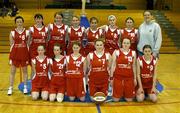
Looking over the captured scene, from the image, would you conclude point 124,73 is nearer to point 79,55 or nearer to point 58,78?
point 79,55

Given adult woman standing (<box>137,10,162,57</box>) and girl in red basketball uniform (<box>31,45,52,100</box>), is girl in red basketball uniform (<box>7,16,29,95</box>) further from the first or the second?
adult woman standing (<box>137,10,162,57</box>)

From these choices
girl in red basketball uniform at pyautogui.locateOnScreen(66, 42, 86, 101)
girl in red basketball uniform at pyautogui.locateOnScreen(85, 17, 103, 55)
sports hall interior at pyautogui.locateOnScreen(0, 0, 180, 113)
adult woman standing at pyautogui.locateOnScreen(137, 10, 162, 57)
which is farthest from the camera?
girl in red basketball uniform at pyautogui.locateOnScreen(85, 17, 103, 55)

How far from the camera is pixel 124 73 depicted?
6.21 m

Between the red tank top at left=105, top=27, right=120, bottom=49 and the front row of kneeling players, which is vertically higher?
the red tank top at left=105, top=27, right=120, bottom=49

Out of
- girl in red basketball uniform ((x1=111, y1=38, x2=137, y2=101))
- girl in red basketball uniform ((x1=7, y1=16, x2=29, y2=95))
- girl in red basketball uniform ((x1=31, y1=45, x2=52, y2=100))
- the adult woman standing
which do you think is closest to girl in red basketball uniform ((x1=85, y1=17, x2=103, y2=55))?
girl in red basketball uniform ((x1=111, y1=38, x2=137, y2=101))

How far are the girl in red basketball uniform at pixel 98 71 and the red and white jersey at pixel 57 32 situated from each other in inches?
29.3

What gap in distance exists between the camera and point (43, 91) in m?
6.28

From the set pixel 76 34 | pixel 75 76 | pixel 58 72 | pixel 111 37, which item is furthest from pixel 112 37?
pixel 58 72

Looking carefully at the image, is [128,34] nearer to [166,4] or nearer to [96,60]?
[96,60]

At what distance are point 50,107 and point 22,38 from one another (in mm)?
1402

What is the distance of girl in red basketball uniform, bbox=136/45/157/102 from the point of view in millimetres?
6234

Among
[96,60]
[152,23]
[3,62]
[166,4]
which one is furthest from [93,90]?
[166,4]

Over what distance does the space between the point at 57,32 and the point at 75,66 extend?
0.83m

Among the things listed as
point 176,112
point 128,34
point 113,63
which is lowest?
point 176,112
